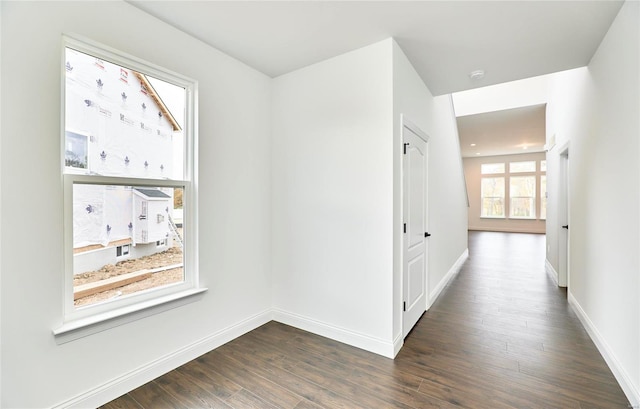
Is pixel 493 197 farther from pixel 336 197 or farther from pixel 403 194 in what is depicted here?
pixel 336 197

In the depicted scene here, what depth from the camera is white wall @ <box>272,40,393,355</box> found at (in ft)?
8.14

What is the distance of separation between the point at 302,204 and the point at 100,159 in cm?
169

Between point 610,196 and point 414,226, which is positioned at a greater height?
point 610,196

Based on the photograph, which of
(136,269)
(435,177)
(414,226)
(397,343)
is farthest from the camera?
(435,177)

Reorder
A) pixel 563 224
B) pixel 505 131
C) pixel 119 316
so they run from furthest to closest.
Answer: pixel 505 131
pixel 563 224
pixel 119 316

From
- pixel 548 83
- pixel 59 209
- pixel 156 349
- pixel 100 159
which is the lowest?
pixel 156 349

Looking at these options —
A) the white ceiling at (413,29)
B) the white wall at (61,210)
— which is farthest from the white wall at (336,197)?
the white wall at (61,210)

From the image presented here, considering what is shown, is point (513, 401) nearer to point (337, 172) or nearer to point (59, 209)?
point (337, 172)

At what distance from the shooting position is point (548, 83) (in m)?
4.86

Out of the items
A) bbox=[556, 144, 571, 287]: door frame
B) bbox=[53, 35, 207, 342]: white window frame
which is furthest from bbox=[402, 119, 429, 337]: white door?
bbox=[556, 144, 571, 287]: door frame

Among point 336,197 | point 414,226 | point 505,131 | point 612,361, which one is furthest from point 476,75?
point 505,131

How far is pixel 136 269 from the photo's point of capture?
7.07 feet

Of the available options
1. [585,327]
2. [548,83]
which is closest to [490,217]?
[548,83]

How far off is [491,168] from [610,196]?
10.2m
